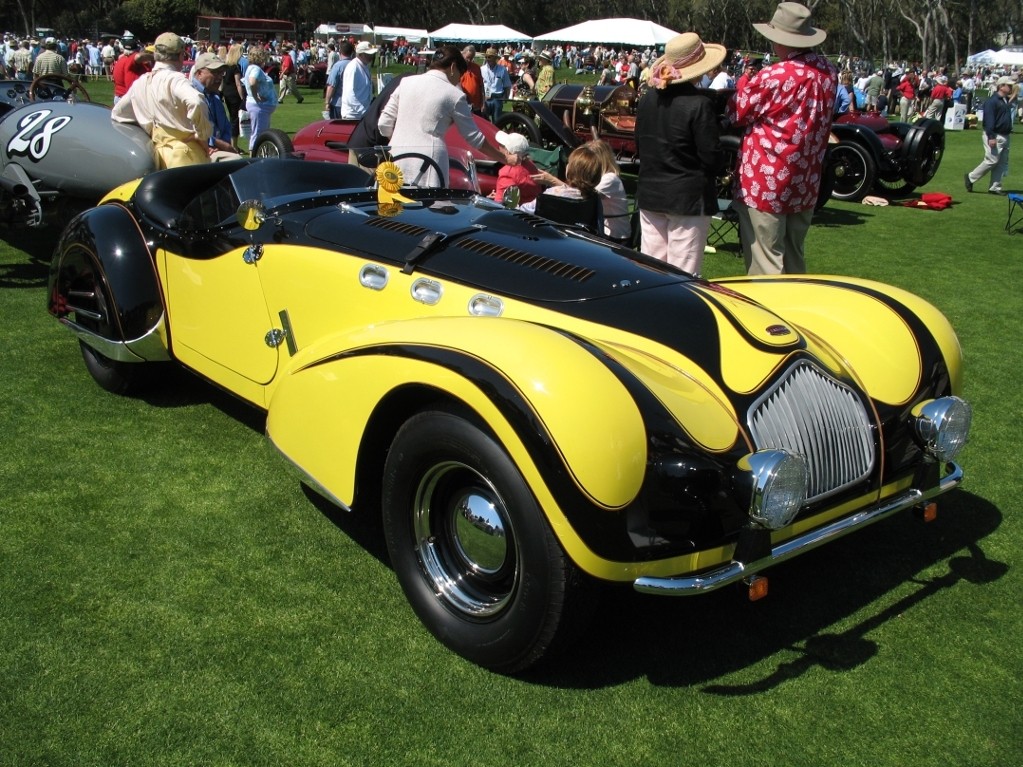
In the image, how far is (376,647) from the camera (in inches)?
121

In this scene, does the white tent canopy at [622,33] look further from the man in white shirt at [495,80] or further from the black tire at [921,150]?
the black tire at [921,150]

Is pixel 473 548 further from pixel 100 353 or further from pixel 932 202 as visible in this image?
pixel 932 202

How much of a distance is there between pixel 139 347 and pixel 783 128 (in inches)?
150

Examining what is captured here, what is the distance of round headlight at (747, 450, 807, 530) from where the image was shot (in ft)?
8.79

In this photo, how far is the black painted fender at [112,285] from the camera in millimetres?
4758

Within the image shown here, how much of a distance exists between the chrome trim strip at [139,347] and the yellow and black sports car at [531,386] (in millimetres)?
11

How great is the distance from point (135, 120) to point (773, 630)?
22.7 feet

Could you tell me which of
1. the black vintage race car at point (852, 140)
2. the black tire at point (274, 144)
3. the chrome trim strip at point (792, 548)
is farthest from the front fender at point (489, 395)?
the black vintage race car at point (852, 140)

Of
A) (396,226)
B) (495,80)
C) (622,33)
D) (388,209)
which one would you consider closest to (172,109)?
(388,209)

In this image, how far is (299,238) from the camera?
418 cm

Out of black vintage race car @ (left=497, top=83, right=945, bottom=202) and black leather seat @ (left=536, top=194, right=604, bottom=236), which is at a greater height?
black leather seat @ (left=536, top=194, right=604, bottom=236)

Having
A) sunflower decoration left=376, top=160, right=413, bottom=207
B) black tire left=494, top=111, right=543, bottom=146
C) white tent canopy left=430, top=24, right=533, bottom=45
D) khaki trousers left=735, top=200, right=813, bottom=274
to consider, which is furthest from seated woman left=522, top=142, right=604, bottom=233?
white tent canopy left=430, top=24, right=533, bottom=45

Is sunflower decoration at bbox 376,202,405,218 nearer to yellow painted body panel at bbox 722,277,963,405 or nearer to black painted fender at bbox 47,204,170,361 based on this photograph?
black painted fender at bbox 47,204,170,361

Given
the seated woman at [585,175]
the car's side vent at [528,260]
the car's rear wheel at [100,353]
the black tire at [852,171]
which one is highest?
A: the car's side vent at [528,260]
